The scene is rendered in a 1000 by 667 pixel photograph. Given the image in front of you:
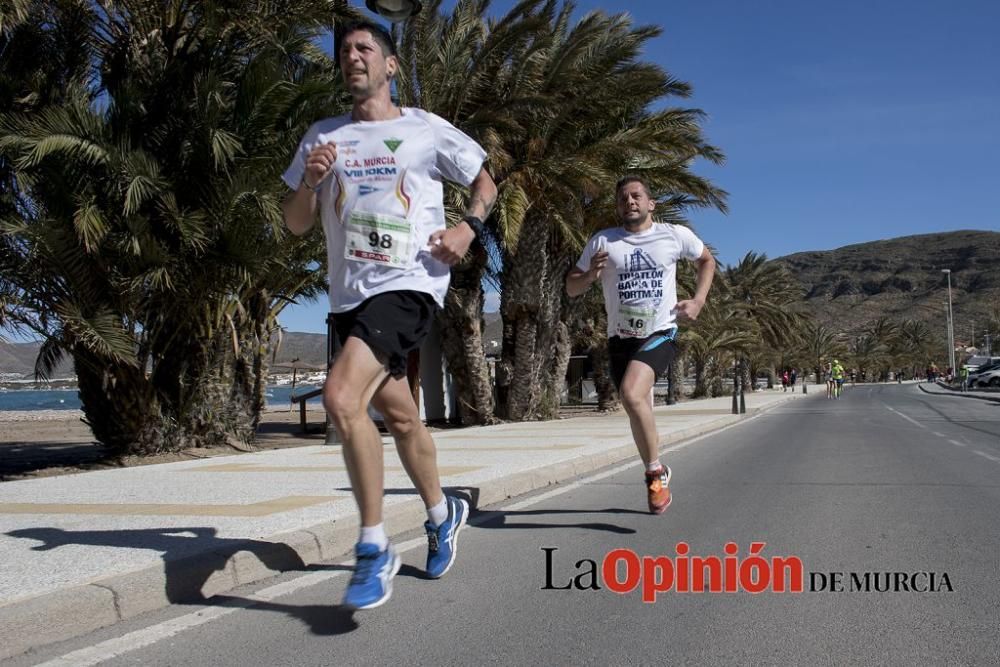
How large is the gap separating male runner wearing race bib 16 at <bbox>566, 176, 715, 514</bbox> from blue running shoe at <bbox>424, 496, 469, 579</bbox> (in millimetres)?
1639

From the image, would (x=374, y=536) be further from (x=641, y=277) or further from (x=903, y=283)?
(x=903, y=283)

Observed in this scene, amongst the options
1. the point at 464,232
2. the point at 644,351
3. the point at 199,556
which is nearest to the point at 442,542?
the point at 199,556

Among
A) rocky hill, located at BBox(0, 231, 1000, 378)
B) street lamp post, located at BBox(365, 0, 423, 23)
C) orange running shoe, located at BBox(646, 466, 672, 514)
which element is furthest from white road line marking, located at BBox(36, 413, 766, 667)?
rocky hill, located at BBox(0, 231, 1000, 378)

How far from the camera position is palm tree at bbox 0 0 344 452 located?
10.4 metres

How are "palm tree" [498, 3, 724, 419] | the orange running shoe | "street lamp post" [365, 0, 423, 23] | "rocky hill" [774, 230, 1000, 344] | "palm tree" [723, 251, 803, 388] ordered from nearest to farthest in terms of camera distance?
1. the orange running shoe
2. "street lamp post" [365, 0, 423, 23]
3. "palm tree" [498, 3, 724, 419]
4. "palm tree" [723, 251, 803, 388]
5. "rocky hill" [774, 230, 1000, 344]

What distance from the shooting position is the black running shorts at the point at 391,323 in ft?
11.8

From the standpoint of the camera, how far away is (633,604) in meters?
3.99

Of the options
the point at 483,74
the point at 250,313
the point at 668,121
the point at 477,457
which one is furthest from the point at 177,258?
the point at 668,121

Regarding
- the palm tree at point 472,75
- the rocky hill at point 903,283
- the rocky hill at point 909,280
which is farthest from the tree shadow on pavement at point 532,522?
the rocky hill at point 909,280

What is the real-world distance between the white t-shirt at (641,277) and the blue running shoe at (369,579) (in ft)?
8.37

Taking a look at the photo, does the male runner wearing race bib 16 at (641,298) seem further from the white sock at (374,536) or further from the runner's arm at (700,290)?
the white sock at (374,536)

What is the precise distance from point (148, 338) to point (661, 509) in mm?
8146

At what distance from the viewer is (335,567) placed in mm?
4738

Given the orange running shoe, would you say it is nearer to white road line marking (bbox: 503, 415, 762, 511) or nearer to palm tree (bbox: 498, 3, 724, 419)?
white road line marking (bbox: 503, 415, 762, 511)
